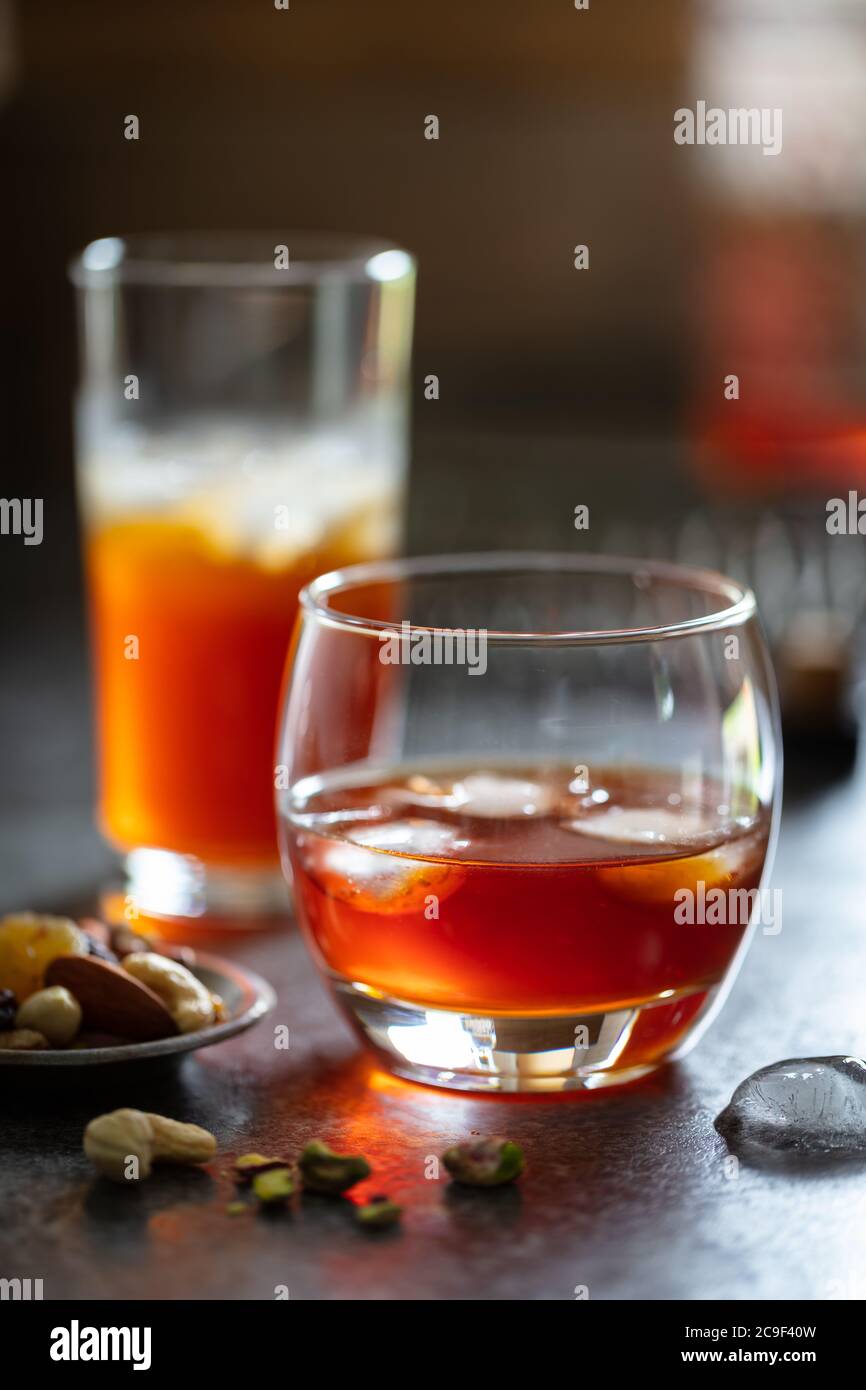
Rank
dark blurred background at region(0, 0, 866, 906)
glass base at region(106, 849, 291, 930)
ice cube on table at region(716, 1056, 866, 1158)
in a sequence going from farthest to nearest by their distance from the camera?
dark blurred background at region(0, 0, 866, 906), glass base at region(106, 849, 291, 930), ice cube on table at region(716, 1056, 866, 1158)

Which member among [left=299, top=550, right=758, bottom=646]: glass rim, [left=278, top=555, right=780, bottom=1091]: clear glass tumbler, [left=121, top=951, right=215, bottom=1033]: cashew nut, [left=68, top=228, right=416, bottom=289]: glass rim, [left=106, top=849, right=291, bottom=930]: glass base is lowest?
[left=106, top=849, right=291, bottom=930]: glass base

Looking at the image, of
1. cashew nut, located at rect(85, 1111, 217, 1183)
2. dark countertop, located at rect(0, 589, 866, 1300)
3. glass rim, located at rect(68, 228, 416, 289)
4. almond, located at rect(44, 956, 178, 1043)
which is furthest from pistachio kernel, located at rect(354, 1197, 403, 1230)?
glass rim, located at rect(68, 228, 416, 289)

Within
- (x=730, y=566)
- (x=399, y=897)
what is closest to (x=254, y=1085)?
(x=399, y=897)

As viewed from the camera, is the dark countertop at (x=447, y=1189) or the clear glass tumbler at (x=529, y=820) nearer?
the dark countertop at (x=447, y=1189)

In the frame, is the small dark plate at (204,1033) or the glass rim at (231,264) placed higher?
the glass rim at (231,264)

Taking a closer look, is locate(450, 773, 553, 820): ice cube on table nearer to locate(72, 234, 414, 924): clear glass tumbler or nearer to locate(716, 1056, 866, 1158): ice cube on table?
locate(716, 1056, 866, 1158): ice cube on table

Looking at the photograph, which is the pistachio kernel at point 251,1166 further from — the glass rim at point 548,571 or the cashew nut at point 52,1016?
the glass rim at point 548,571

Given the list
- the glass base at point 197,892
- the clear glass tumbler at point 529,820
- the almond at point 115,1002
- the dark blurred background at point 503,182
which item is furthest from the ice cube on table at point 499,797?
the dark blurred background at point 503,182
